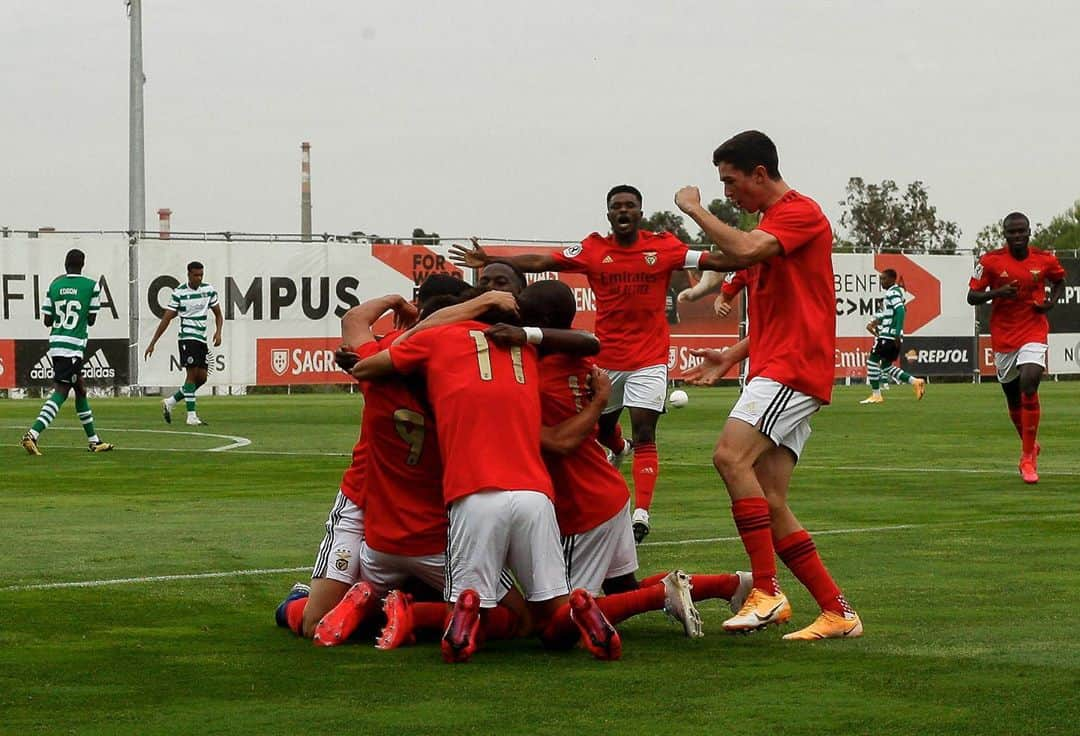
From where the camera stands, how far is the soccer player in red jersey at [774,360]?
767cm

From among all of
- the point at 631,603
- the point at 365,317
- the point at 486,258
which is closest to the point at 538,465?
the point at 631,603

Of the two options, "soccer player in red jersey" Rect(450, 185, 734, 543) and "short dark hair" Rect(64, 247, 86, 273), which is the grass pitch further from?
"short dark hair" Rect(64, 247, 86, 273)

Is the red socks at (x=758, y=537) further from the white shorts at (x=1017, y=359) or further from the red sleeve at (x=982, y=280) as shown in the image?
the red sleeve at (x=982, y=280)

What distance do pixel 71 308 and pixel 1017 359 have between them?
1007 centimetres

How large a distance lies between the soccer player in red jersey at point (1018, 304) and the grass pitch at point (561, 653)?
88cm

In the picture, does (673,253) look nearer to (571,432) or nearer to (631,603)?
(571,432)

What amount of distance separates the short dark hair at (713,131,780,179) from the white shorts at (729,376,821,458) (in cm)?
86

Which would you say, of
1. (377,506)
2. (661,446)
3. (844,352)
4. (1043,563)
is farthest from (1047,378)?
(377,506)

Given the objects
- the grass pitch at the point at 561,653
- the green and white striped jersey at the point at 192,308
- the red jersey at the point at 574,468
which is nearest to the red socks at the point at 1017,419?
the grass pitch at the point at 561,653

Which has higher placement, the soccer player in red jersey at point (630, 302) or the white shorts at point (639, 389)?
the soccer player in red jersey at point (630, 302)

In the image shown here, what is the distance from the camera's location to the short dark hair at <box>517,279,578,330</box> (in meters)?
7.77

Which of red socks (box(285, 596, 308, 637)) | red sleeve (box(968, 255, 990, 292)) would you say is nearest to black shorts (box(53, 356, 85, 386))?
red sleeve (box(968, 255, 990, 292))

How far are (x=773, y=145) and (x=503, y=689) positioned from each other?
270 cm

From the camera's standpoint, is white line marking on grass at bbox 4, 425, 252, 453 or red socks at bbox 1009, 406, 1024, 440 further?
white line marking on grass at bbox 4, 425, 252, 453
